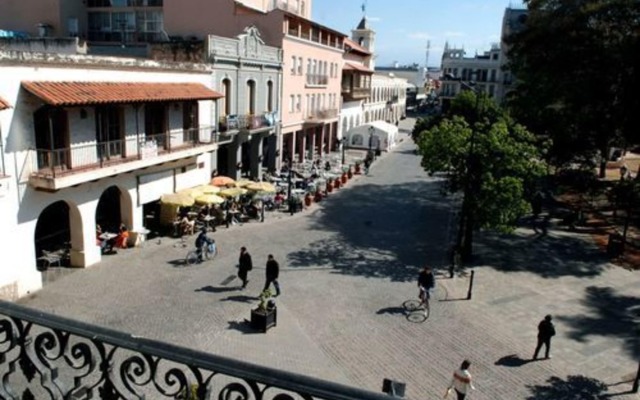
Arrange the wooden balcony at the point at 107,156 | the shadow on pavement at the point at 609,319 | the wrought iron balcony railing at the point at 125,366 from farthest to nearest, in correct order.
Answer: the wooden balcony at the point at 107,156 < the shadow on pavement at the point at 609,319 < the wrought iron balcony railing at the point at 125,366

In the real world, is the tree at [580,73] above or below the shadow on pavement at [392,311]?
above

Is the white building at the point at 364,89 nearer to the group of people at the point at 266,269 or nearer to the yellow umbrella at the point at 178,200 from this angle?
the yellow umbrella at the point at 178,200

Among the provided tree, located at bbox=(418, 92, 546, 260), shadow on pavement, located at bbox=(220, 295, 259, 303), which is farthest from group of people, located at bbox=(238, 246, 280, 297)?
tree, located at bbox=(418, 92, 546, 260)

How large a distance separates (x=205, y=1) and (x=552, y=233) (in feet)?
80.8

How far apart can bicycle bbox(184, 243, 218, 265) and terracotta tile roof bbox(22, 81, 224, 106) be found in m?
5.98

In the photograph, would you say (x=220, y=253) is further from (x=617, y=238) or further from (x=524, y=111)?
(x=524, y=111)

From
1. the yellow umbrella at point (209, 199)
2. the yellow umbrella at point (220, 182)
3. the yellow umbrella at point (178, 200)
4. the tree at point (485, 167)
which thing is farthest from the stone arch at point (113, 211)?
the tree at point (485, 167)

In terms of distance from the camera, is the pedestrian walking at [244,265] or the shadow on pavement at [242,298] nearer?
the shadow on pavement at [242,298]

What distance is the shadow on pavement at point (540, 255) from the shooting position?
21.7 meters

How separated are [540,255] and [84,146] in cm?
A: 1878

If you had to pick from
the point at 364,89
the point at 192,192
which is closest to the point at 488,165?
the point at 192,192

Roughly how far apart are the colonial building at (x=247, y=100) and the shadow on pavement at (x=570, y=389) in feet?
66.1

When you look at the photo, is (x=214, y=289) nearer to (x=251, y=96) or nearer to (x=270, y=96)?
(x=251, y=96)

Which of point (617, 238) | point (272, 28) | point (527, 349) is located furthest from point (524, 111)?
point (527, 349)
